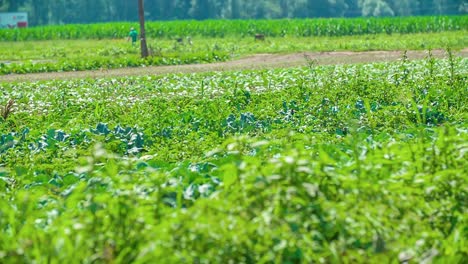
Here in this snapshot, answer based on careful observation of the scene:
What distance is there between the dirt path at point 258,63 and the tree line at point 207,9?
75623mm

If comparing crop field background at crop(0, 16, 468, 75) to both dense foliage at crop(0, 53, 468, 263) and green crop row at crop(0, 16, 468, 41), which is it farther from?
dense foliage at crop(0, 53, 468, 263)

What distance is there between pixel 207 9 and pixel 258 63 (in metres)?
83.3

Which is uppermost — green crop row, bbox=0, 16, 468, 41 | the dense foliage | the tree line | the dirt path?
the dense foliage

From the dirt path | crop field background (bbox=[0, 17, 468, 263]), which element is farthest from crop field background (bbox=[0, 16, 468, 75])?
crop field background (bbox=[0, 17, 468, 263])

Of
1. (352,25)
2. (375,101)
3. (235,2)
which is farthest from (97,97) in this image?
(235,2)

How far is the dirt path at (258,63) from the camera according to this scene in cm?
2539

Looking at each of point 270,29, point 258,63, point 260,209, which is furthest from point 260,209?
point 270,29

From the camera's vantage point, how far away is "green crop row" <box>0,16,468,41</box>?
50.6m

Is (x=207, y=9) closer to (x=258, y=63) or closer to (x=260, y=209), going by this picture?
(x=258, y=63)

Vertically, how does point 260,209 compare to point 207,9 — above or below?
above

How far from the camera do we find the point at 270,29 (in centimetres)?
5459

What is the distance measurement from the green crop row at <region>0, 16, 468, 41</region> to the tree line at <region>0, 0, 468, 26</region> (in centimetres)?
4667

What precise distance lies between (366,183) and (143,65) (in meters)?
24.1

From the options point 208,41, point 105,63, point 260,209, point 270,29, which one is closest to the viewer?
point 260,209
